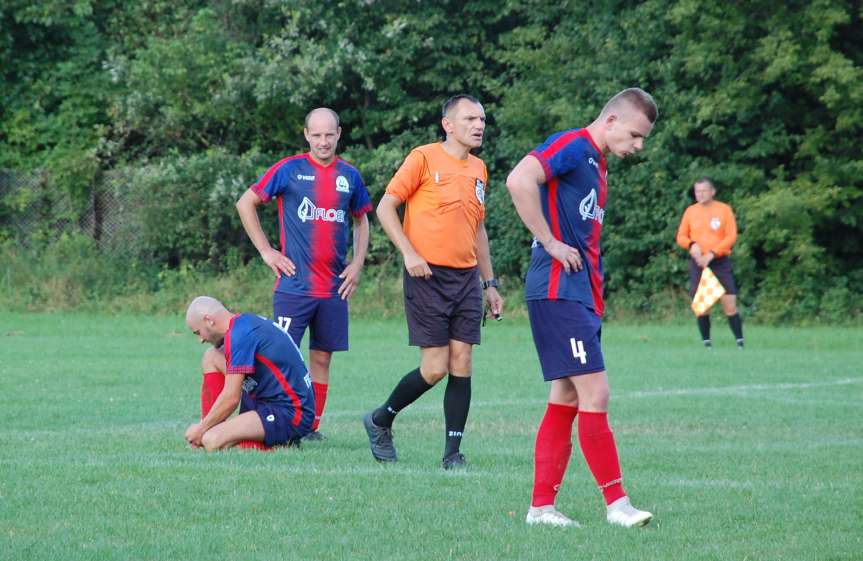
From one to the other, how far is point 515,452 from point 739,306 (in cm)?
1684

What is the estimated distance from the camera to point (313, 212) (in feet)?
30.9

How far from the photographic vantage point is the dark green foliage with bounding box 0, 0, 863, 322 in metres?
24.3

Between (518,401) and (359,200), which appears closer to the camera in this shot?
(359,200)

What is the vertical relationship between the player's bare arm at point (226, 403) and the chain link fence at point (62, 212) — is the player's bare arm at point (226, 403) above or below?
below

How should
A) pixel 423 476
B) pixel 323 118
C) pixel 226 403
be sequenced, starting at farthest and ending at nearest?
pixel 323 118 → pixel 226 403 → pixel 423 476

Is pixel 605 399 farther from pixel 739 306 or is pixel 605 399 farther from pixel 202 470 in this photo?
pixel 739 306

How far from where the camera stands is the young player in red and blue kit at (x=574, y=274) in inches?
233

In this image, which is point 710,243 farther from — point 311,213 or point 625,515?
point 625,515

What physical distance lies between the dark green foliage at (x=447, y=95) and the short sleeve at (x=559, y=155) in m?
18.5

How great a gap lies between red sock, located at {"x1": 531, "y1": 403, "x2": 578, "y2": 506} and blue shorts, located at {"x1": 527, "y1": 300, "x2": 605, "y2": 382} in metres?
0.26

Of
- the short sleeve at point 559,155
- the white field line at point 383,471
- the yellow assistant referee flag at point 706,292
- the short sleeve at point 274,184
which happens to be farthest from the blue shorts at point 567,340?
the yellow assistant referee flag at point 706,292

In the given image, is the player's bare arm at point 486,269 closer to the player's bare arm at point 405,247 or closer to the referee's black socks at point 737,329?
the player's bare arm at point 405,247

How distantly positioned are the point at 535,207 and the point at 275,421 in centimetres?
297

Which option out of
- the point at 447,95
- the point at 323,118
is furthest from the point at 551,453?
the point at 447,95
